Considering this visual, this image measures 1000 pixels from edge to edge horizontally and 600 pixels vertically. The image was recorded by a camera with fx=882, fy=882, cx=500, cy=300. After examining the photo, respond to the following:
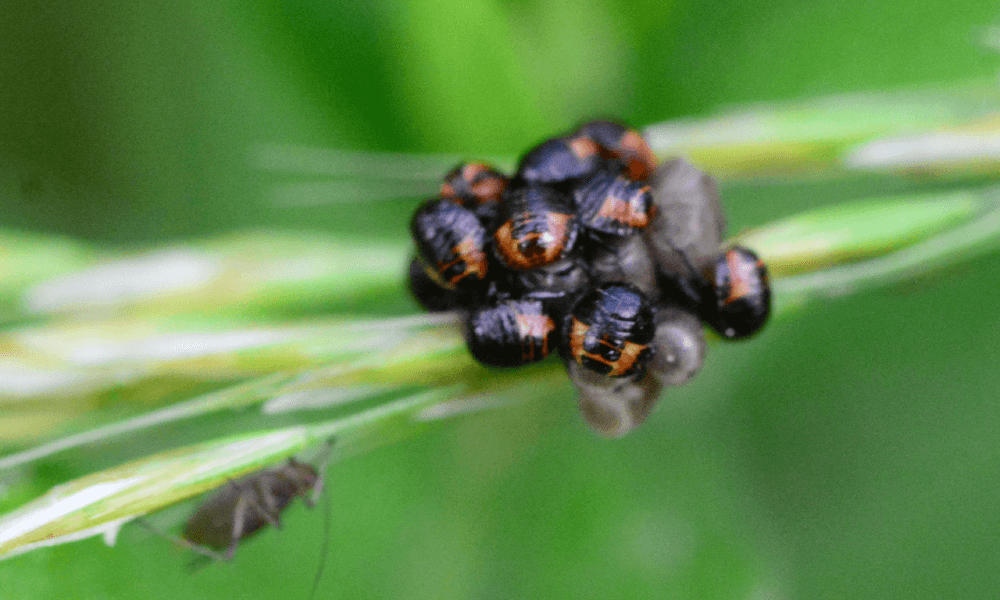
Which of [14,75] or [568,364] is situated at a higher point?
[14,75]

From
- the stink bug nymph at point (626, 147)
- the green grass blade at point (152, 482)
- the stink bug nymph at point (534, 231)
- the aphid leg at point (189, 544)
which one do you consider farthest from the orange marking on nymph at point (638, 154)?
the aphid leg at point (189, 544)

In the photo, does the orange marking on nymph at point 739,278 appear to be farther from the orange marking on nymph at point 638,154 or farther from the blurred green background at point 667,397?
the blurred green background at point 667,397

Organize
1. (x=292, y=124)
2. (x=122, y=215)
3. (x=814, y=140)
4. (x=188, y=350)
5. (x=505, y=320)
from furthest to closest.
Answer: (x=122, y=215) → (x=292, y=124) → (x=814, y=140) → (x=188, y=350) → (x=505, y=320)

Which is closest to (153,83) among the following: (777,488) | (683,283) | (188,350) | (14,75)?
(14,75)

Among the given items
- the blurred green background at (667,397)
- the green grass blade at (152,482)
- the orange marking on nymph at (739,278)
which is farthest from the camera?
the blurred green background at (667,397)

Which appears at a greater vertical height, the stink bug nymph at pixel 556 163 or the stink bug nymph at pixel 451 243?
the stink bug nymph at pixel 556 163

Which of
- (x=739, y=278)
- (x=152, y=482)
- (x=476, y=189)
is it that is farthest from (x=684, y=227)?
(x=152, y=482)

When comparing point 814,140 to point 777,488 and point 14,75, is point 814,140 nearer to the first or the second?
point 777,488
